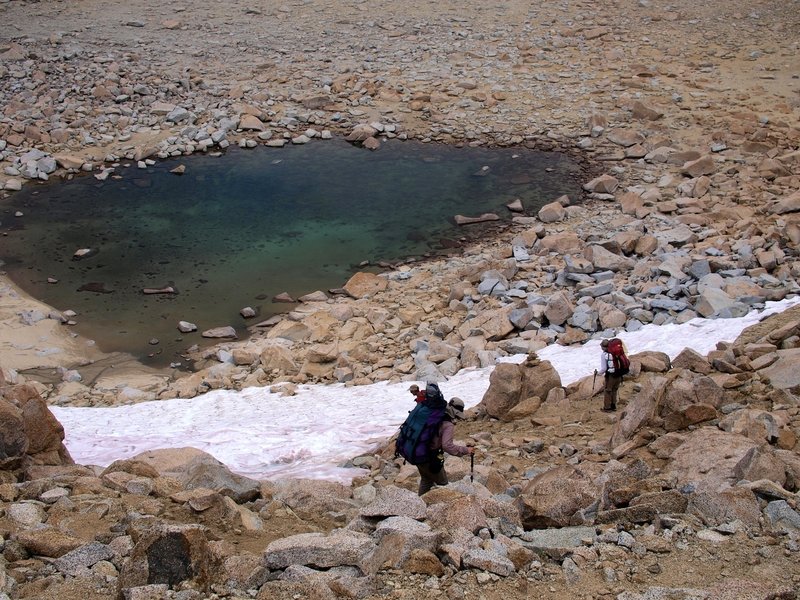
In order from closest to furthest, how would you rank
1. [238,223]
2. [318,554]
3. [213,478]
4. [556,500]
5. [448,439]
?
1. [318,554]
2. [556,500]
3. [448,439]
4. [213,478]
5. [238,223]

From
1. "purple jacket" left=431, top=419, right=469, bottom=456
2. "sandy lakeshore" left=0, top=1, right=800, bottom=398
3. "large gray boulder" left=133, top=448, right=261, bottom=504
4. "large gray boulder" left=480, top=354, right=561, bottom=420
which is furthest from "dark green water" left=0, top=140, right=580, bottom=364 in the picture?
"purple jacket" left=431, top=419, right=469, bottom=456

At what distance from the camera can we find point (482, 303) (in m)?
17.3

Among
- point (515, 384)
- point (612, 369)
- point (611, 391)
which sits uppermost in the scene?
point (612, 369)

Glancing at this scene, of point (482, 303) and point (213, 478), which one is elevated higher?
point (213, 478)

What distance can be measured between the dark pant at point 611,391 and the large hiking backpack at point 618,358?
3.6 inches

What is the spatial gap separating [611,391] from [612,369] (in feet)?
1.25

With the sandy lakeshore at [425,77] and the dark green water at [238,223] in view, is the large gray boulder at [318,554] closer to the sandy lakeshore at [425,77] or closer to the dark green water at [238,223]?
the dark green water at [238,223]

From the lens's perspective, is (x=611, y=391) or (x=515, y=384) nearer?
(x=611, y=391)

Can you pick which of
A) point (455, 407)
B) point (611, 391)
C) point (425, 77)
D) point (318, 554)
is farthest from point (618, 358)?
point (425, 77)

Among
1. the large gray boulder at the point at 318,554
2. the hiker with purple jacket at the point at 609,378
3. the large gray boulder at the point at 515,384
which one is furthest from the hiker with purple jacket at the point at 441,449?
the large gray boulder at the point at 515,384

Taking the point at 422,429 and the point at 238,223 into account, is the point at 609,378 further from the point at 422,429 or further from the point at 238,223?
the point at 238,223

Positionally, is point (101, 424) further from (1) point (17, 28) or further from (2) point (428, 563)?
(1) point (17, 28)

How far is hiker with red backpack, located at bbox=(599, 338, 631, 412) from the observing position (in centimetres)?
1131

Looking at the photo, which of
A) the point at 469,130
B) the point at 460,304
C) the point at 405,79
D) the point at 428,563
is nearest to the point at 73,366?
the point at 460,304
